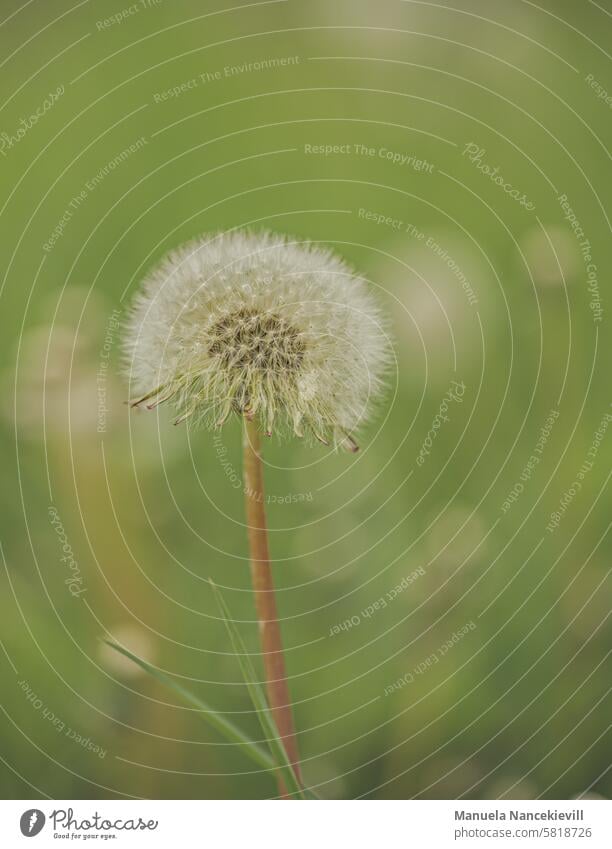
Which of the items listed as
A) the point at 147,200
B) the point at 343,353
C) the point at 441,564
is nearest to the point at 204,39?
the point at 147,200

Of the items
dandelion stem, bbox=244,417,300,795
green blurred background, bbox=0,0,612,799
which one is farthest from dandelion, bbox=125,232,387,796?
green blurred background, bbox=0,0,612,799

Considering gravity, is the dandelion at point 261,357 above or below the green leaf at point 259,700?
above

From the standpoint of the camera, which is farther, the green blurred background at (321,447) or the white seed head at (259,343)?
the green blurred background at (321,447)

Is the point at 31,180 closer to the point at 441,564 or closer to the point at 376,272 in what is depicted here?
the point at 376,272

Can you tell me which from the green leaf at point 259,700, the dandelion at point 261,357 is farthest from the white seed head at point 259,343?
the green leaf at point 259,700

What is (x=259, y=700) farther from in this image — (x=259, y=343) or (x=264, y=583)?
(x=259, y=343)

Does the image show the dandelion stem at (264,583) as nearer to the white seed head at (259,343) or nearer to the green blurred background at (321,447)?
the white seed head at (259,343)
